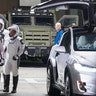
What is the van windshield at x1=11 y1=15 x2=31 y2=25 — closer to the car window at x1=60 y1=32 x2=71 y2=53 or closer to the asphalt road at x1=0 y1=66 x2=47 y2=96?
the asphalt road at x1=0 y1=66 x2=47 y2=96

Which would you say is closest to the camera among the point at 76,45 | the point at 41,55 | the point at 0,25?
the point at 76,45

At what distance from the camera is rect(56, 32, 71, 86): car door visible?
11.1m

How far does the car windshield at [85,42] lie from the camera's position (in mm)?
11016

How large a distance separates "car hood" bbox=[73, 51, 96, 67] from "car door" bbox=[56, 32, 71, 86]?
42 centimetres

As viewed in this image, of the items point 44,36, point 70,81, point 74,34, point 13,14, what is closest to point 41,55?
point 44,36

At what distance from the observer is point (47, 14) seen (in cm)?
2298

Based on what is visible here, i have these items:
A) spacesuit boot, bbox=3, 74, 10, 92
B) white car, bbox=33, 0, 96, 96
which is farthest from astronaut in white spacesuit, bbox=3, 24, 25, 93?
white car, bbox=33, 0, 96, 96

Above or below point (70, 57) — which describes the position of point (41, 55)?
below

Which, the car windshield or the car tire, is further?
the car windshield

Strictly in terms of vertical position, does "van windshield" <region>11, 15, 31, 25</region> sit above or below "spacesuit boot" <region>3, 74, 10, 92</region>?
above

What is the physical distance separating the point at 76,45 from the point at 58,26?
6.84 meters

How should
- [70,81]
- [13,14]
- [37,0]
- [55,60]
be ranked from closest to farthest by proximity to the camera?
[70,81], [55,60], [13,14], [37,0]

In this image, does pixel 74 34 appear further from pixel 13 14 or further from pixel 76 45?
pixel 13 14

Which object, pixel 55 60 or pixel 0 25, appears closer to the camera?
pixel 55 60
